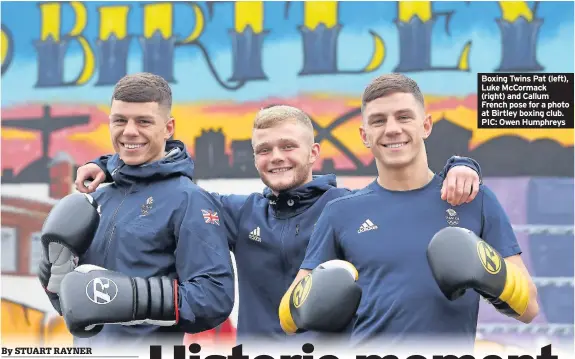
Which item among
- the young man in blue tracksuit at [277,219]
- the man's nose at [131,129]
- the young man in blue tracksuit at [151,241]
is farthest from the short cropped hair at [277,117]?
the man's nose at [131,129]

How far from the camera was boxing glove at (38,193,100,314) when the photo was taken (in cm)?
309

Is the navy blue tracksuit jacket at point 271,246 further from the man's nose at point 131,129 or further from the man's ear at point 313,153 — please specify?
the man's nose at point 131,129

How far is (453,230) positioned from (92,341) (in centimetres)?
143

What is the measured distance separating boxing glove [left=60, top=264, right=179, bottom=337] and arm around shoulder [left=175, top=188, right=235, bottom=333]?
0.20 ft

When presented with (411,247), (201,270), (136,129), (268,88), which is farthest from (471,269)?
(268,88)

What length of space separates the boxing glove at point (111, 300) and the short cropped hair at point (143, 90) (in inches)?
26.5

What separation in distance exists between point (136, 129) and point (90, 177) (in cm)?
47

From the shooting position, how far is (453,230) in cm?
253

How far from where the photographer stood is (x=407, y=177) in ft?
9.26

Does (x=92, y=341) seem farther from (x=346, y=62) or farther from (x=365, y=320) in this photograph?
(x=346, y=62)

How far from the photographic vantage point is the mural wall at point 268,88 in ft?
19.3

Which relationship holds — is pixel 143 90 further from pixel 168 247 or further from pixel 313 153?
pixel 313 153

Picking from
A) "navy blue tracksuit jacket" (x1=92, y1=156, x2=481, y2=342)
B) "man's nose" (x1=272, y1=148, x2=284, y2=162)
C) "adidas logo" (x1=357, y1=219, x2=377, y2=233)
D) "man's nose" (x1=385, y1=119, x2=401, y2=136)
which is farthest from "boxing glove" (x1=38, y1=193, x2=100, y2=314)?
"man's nose" (x1=385, y1=119, x2=401, y2=136)

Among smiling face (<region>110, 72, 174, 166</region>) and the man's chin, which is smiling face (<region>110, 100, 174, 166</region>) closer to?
smiling face (<region>110, 72, 174, 166</region>)
